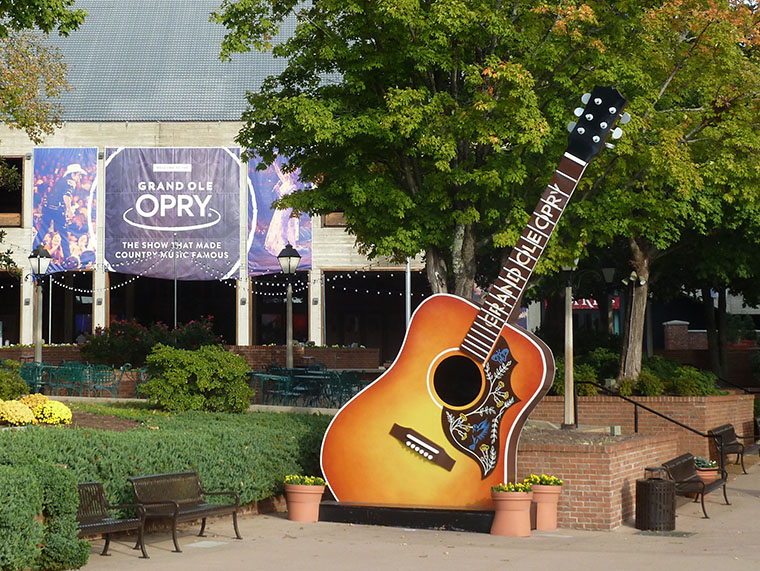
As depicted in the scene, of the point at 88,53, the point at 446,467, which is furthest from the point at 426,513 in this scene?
the point at 88,53

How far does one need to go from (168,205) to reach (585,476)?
33.1 metres

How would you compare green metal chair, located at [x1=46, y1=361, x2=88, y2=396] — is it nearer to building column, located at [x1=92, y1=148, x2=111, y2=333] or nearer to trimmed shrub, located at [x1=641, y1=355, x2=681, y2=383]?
trimmed shrub, located at [x1=641, y1=355, x2=681, y2=383]

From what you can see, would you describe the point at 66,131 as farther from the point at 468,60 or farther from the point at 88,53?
the point at 468,60

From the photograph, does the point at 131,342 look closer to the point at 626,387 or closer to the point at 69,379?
the point at 69,379

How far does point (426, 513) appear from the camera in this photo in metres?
12.8

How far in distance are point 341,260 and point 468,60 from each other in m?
28.5

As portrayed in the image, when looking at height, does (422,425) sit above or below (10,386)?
below

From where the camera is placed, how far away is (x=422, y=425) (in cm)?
1322

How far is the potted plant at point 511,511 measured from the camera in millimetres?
12219

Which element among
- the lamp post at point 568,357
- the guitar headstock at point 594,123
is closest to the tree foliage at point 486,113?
the lamp post at point 568,357

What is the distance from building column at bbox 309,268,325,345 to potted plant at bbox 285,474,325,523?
3123 centimetres

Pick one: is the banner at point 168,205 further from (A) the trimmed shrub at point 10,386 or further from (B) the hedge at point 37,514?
(B) the hedge at point 37,514

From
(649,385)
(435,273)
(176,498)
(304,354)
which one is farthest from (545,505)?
(304,354)

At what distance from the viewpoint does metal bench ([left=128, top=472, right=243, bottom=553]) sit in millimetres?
10922
